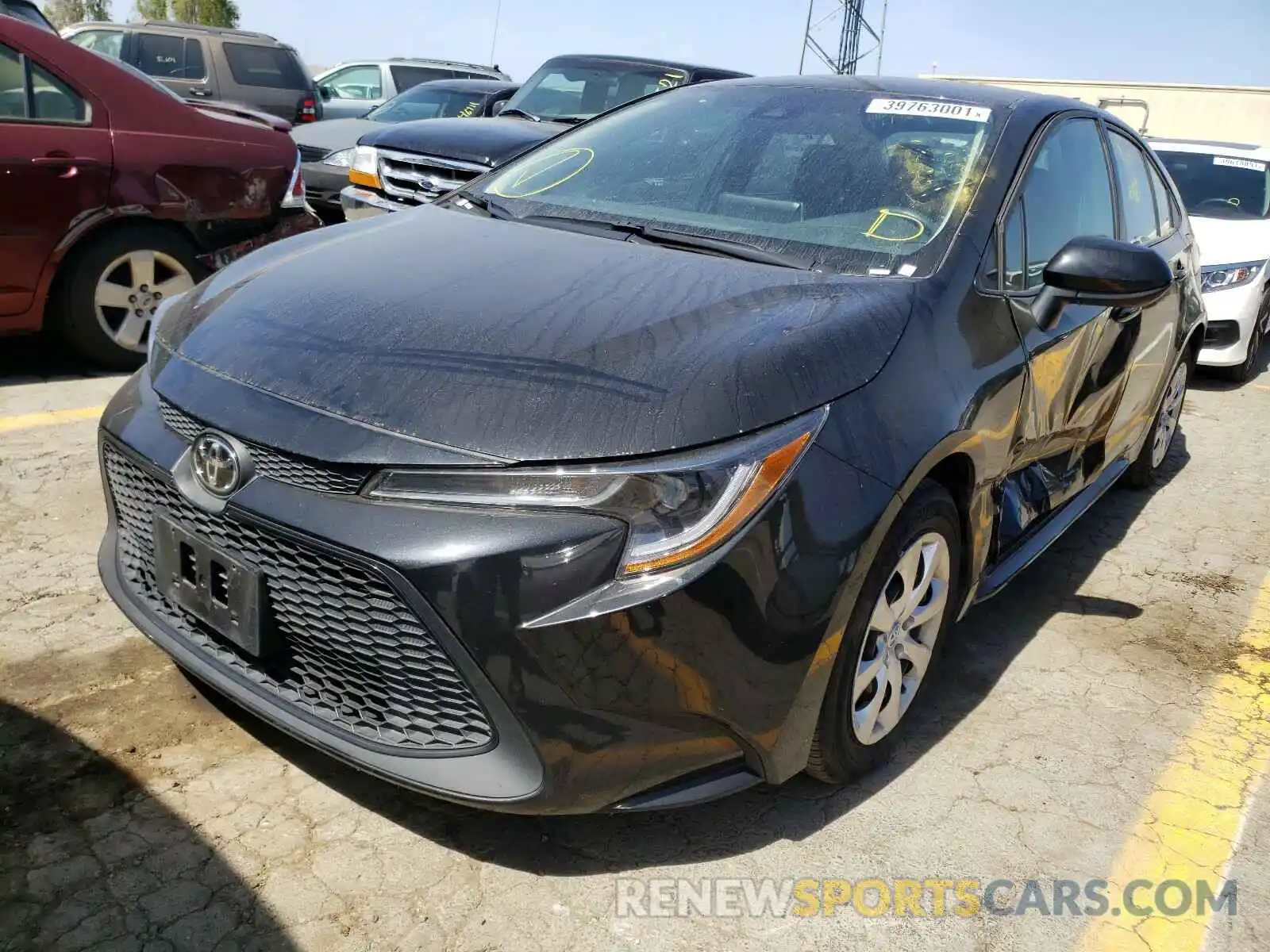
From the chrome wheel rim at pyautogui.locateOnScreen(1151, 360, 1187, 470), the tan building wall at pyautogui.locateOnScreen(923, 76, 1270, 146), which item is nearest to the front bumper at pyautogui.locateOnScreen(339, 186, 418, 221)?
the chrome wheel rim at pyautogui.locateOnScreen(1151, 360, 1187, 470)

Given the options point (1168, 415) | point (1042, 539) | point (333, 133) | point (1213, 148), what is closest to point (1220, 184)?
point (1213, 148)

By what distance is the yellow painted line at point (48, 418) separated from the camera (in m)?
4.34

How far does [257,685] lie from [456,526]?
613mm

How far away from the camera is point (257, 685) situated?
2.16 meters

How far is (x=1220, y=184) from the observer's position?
805 centimetres

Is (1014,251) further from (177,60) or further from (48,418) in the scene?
(177,60)

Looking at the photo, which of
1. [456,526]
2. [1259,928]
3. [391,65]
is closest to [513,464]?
[456,526]

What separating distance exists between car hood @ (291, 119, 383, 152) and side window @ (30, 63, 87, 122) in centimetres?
411

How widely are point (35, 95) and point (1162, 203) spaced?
4745 millimetres

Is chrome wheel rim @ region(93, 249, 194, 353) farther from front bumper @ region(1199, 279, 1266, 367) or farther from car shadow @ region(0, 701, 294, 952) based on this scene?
front bumper @ region(1199, 279, 1266, 367)

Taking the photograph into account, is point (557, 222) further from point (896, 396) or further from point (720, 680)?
point (720, 680)

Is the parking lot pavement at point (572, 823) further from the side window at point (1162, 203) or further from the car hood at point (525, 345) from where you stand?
the side window at point (1162, 203)

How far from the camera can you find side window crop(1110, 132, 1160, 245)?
388 centimetres
